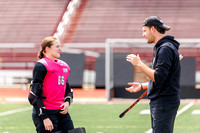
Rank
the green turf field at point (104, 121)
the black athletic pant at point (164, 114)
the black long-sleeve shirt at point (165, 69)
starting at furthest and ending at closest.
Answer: the green turf field at point (104, 121)
the black athletic pant at point (164, 114)
the black long-sleeve shirt at point (165, 69)

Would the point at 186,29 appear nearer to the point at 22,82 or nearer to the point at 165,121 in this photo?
the point at 22,82

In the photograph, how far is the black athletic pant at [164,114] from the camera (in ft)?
14.8

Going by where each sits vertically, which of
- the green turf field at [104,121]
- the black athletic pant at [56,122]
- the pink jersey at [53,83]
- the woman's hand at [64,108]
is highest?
the pink jersey at [53,83]

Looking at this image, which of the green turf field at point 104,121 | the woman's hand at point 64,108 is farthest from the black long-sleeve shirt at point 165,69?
the green turf field at point 104,121

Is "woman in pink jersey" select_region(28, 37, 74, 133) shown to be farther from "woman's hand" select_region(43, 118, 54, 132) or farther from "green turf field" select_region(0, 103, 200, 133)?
"green turf field" select_region(0, 103, 200, 133)

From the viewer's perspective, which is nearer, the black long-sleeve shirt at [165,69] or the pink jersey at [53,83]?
the black long-sleeve shirt at [165,69]

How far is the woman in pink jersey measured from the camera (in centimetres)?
503

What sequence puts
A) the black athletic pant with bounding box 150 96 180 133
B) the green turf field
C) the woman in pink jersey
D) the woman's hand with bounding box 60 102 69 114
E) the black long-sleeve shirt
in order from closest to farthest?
the black long-sleeve shirt → the black athletic pant with bounding box 150 96 180 133 → the woman in pink jersey → the woman's hand with bounding box 60 102 69 114 → the green turf field

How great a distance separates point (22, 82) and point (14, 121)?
14150 mm

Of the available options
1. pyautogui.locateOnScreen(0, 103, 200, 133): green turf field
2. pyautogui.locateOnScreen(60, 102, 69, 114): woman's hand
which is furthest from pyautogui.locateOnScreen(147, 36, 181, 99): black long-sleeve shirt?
pyautogui.locateOnScreen(0, 103, 200, 133): green turf field

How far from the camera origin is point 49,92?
514 centimetres

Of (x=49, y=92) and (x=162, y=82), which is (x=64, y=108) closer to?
(x=49, y=92)

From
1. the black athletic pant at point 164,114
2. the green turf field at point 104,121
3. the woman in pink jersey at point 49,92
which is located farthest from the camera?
the green turf field at point 104,121

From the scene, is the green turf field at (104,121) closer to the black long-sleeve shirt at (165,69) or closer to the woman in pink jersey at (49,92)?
the woman in pink jersey at (49,92)
